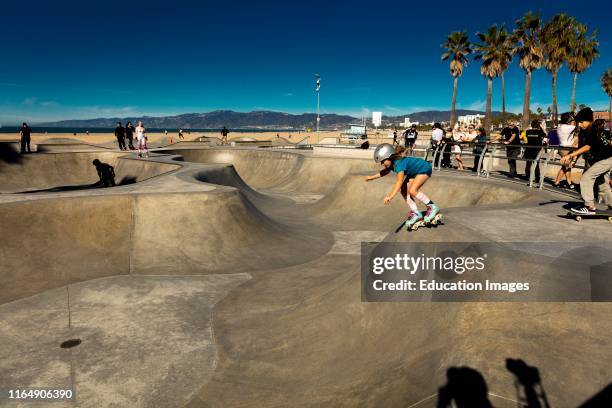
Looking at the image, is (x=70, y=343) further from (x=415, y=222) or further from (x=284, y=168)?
(x=284, y=168)

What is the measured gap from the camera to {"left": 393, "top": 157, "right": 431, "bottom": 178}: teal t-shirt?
6160 mm

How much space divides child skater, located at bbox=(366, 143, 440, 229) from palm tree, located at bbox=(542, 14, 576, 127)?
5092 centimetres

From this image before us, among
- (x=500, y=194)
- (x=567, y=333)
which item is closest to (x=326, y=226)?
(x=500, y=194)

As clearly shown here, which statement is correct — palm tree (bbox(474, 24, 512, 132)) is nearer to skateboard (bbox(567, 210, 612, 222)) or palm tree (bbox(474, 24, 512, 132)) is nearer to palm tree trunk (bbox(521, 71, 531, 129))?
palm tree trunk (bbox(521, 71, 531, 129))

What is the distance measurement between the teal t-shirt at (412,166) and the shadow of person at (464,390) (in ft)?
11.5

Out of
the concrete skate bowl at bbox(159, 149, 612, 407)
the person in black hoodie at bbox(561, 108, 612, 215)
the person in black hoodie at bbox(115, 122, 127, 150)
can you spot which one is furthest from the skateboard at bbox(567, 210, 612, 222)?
the person in black hoodie at bbox(115, 122, 127, 150)

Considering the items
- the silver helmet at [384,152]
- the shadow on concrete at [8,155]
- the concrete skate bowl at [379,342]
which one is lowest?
the concrete skate bowl at [379,342]

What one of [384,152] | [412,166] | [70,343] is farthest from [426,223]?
[70,343]

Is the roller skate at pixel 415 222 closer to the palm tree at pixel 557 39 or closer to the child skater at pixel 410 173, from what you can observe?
the child skater at pixel 410 173

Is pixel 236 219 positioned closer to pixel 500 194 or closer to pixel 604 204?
pixel 500 194

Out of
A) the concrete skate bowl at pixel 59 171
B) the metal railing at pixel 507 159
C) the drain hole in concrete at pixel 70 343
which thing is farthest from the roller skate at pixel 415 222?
the concrete skate bowl at pixel 59 171

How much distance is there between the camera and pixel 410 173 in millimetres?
6324

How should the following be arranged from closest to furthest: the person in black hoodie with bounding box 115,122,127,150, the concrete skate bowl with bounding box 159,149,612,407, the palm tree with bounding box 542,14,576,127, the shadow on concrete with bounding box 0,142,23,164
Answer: the concrete skate bowl with bounding box 159,149,612,407, the shadow on concrete with bounding box 0,142,23,164, the person in black hoodie with bounding box 115,122,127,150, the palm tree with bounding box 542,14,576,127

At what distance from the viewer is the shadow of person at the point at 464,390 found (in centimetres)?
294
